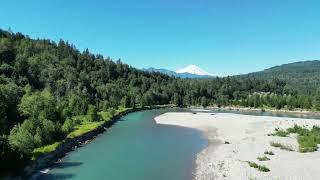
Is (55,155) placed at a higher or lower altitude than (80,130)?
lower

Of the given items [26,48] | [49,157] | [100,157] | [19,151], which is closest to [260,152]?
[100,157]

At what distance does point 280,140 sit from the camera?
74938 millimetres

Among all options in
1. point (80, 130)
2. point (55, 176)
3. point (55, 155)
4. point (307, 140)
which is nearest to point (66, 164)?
point (55, 155)

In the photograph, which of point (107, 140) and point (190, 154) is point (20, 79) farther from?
point (190, 154)

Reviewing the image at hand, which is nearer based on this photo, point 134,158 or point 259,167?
point 259,167

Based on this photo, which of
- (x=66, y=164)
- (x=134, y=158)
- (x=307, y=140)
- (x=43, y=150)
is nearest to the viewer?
(x=66, y=164)

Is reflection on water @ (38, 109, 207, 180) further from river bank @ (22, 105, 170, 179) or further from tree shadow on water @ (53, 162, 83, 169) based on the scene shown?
river bank @ (22, 105, 170, 179)

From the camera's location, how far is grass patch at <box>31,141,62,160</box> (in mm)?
51950

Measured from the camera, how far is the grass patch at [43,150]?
170ft

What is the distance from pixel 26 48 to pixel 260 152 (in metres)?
160

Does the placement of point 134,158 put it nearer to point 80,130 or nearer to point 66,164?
point 66,164

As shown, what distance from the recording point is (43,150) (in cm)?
5572

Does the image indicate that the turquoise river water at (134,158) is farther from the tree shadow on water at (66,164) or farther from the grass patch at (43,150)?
the grass patch at (43,150)

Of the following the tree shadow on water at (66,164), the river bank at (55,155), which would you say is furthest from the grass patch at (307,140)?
the river bank at (55,155)
